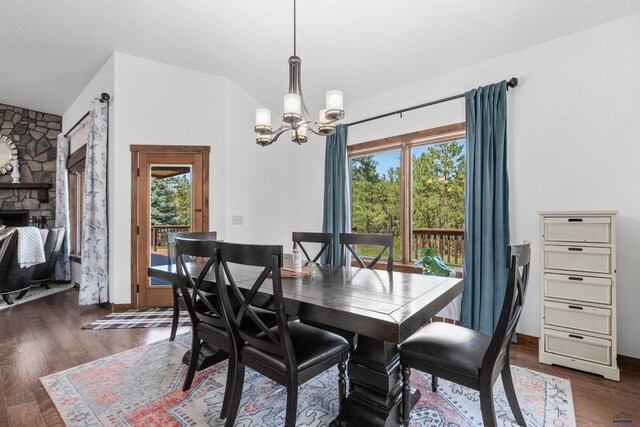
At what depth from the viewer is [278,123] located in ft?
16.2

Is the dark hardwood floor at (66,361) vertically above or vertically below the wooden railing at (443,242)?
below

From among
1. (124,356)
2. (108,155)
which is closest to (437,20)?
(124,356)

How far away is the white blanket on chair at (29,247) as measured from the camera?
4.18m

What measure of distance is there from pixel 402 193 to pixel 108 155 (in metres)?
3.71

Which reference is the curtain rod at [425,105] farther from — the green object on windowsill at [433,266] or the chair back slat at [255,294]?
the chair back slat at [255,294]

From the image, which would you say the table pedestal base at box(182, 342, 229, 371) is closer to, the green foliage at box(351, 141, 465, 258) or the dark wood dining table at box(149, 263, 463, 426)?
the dark wood dining table at box(149, 263, 463, 426)

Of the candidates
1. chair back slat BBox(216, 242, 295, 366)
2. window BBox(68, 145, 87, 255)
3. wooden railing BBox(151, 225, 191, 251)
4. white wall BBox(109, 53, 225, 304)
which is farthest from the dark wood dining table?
window BBox(68, 145, 87, 255)

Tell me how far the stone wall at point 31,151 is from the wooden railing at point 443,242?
6602 mm

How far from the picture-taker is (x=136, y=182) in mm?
3982

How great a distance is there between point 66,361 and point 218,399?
1.48 metres

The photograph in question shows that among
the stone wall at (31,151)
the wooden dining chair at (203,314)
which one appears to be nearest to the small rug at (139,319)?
the wooden dining chair at (203,314)

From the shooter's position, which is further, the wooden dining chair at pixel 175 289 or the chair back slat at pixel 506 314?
the wooden dining chair at pixel 175 289

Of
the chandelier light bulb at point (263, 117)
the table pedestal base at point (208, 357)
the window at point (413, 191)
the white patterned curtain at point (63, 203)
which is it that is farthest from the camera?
the white patterned curtain at point (63, 203)

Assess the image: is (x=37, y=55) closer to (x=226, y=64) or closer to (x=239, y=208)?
(x=226, y=64)
